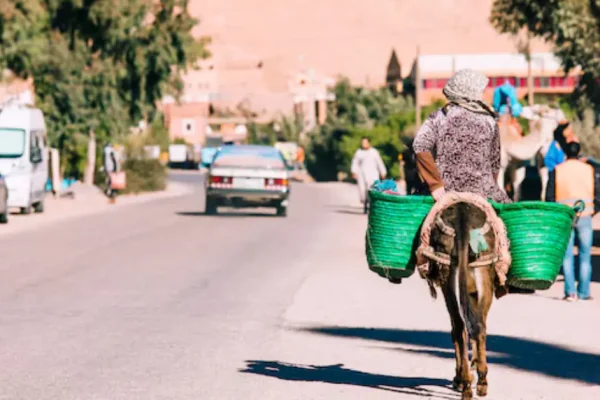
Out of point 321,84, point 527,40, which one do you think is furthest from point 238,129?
point 527,40

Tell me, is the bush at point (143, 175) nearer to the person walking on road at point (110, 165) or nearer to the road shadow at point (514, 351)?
the person walking on road at point (110, 165)

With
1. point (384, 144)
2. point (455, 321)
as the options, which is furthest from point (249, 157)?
point (384, 144)

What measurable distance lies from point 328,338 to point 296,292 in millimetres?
4275

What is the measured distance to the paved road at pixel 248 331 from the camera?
9555 millimetres

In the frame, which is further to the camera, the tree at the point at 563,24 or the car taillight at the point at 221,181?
the car taillight at the point at 221,181

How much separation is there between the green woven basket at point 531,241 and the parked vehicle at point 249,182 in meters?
25.7

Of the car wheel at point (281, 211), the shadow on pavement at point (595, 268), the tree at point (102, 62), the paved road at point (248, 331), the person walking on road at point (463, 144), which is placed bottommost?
the car wheel at point (281, 211)

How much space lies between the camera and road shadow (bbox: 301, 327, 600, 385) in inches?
412

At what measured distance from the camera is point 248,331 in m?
12.6

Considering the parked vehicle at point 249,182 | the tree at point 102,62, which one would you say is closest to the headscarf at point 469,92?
the parked vehicle at point 249,182

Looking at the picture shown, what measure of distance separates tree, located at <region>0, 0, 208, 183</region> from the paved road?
29001mm

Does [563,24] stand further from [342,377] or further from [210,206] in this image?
[342,377]

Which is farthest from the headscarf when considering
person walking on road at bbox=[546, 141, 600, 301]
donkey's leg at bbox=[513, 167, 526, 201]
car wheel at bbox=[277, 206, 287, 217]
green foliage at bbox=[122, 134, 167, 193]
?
green foliage at bbox=[122, 134, 167, 193]

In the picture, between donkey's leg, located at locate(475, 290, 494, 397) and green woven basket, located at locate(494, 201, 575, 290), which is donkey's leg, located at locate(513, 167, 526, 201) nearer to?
green woven basket, located at locate(494, 201, 575, 290)
